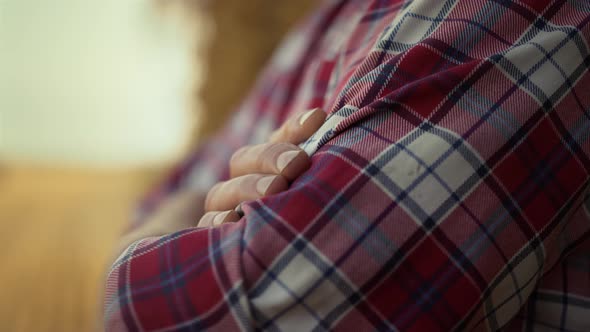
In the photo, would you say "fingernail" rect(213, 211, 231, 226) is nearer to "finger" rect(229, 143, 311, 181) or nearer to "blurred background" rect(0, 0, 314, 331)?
"finger" rect(229, 143, 311, 181)

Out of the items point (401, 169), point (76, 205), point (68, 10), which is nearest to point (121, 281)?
point (401, 169)

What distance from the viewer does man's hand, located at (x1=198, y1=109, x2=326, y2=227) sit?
43 cm

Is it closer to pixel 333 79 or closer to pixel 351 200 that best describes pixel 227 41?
pixel 333 79

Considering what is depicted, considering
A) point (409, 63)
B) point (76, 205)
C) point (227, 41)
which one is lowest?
point (76, 205)

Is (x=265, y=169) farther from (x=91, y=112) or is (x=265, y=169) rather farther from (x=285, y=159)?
(x=91, y=112)

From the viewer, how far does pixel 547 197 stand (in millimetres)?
413

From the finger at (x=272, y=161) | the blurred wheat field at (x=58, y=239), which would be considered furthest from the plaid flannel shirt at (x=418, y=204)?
the blurred wheat field at (x=58, y=239)

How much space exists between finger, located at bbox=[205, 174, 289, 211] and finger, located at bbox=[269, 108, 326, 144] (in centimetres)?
5

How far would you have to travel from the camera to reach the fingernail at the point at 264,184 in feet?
1.43

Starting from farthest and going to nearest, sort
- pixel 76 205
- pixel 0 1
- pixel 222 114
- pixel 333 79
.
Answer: pixel 0 1
pixel 222 114
pixel 76 205
pixel 333 79

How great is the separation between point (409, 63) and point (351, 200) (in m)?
0.11

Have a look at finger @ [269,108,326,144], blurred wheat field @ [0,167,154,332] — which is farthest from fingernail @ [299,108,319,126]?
blurred wheat field @ [0,167,154,332]

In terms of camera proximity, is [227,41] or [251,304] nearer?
[251,304]

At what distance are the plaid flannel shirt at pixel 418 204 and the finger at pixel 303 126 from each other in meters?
0.03
